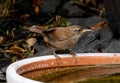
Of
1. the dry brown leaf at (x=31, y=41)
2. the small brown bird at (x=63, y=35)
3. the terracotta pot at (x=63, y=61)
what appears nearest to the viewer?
the terracotta pot at (x=63, y=61)

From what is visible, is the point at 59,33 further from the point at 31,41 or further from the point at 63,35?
the point at 31,41

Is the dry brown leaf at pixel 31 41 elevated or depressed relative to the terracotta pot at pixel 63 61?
depressed

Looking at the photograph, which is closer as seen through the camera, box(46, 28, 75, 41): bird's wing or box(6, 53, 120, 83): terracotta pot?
box(6, 53, 120, 83): terracotta pot

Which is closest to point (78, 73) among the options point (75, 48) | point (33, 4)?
point (75, 48)

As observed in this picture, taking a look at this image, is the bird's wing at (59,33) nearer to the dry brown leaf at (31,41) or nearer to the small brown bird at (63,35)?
the small brown bird at (63,35)

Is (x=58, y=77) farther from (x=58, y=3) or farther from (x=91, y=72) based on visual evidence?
(x=58, y=3)

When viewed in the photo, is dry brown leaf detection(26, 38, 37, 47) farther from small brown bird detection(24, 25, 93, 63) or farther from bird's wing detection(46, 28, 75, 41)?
bird's wing detection(46, 28, 75, 41)

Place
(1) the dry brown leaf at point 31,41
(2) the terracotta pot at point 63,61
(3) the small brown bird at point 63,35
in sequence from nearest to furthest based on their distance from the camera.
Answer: (2) the terracotta pot at point 63,61 → (3) the small brown bird at point 63,35 → (1) the dry brown leaf at point 31,41

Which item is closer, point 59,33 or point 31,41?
point 59,33

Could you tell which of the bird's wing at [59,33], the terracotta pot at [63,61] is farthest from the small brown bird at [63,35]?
the terracotta pot at [63,61]

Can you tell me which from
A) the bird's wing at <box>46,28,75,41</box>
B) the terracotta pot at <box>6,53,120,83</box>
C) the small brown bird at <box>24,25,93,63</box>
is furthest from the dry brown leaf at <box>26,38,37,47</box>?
the terracotta pot at <box>6,53,120,83</box>

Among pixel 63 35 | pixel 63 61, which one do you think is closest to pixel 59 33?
pixel 63 35
